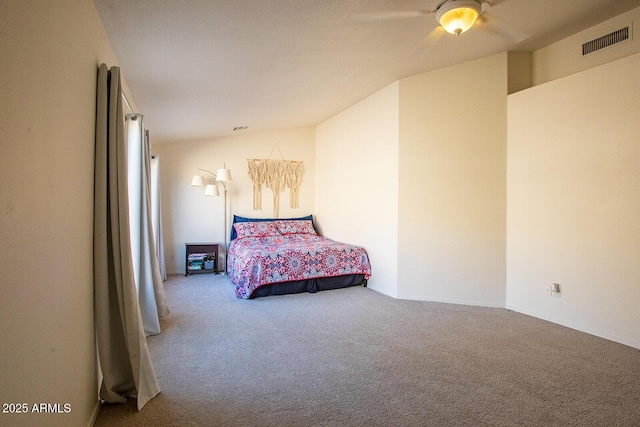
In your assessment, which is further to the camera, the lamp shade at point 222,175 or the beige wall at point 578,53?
the lamp shade at point 222,175

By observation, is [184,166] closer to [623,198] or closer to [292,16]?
[292,16]

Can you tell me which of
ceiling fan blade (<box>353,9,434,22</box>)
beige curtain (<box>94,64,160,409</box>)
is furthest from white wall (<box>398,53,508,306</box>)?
beige curtain (<box>94,64,160,409</box>)

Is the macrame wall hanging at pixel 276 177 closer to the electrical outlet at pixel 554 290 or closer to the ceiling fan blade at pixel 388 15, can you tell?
the ceiling fan blade at pixel 388 15

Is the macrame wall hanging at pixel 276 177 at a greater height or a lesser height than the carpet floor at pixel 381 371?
greater

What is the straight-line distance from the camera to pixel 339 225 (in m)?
5.55

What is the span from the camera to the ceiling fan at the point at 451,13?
2.40m

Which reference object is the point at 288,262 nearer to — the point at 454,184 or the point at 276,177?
the point at 454,184

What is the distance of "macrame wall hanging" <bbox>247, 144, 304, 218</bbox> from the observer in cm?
600

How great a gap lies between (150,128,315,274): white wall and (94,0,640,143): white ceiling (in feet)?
4.25

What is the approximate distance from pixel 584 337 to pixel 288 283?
302cm

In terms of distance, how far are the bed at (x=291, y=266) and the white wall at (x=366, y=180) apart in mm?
308

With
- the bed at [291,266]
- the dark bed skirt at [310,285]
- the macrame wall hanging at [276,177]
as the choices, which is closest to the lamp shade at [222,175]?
the macrame wall hanging at [276,177]

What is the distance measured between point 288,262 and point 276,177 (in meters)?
2.35

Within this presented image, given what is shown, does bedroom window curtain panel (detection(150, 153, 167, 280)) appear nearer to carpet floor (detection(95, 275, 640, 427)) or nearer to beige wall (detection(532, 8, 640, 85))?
carpet floor (detection(95, 275, 640, 427))
